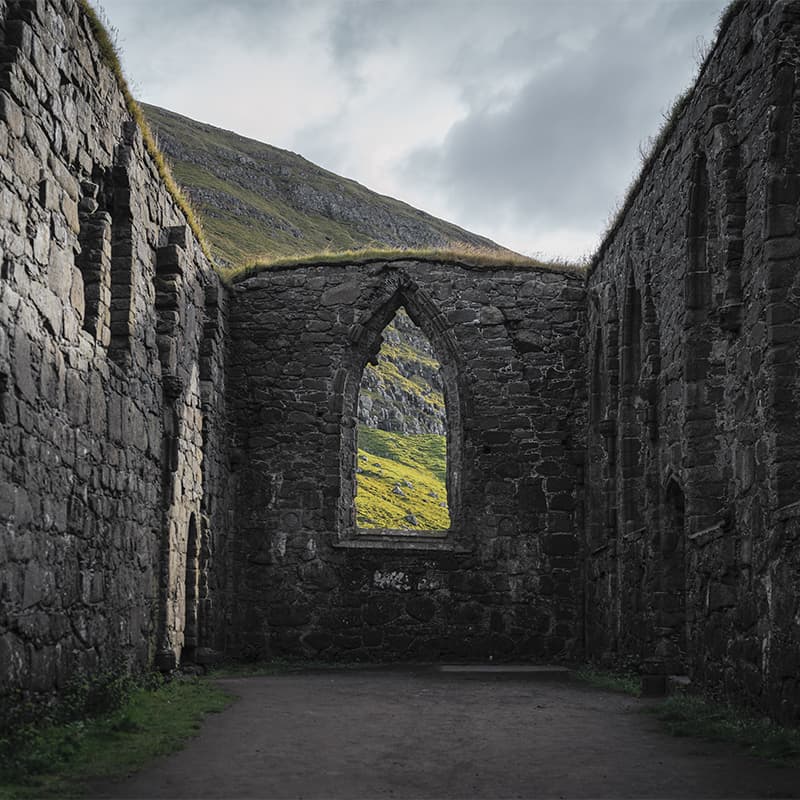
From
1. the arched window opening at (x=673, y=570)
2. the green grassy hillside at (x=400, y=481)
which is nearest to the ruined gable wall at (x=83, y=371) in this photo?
the arched window opening at (x=673, y=570)

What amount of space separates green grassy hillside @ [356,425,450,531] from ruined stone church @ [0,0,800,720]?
831 centimetres

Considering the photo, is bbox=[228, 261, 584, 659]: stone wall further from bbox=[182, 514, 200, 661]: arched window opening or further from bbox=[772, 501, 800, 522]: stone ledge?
bbox=[772, 501, 800, 522]: stone ledge

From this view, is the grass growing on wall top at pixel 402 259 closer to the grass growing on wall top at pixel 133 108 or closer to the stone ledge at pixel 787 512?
the grass growing on wall top at pixel 133 108

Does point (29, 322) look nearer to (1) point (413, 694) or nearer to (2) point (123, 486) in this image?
(2) point (123, 486)

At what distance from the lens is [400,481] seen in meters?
31.7

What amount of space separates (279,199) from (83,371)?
49375 mm

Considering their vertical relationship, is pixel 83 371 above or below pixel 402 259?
below

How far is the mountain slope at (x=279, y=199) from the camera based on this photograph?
47406 millimetres

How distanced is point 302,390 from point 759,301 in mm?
7982

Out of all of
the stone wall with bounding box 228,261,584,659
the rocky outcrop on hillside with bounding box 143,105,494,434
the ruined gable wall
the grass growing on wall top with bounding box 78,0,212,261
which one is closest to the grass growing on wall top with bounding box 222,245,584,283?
the stone wall with bounding box 228,261,584,659

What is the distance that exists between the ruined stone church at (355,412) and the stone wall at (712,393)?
3 centimetres

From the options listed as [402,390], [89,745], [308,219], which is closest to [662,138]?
[89,745]

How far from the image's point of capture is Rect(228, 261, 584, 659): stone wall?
48.8 feet

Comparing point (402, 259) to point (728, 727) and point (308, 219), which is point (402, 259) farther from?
point (308, 219)
